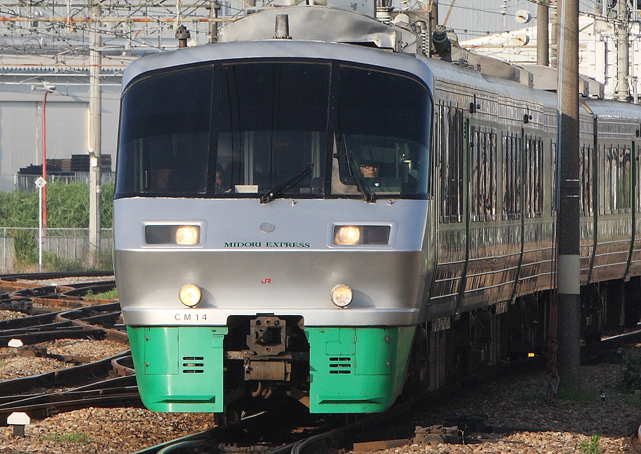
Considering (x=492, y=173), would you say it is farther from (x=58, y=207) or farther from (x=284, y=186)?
(x=58, y=207)

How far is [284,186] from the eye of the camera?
8328 mm

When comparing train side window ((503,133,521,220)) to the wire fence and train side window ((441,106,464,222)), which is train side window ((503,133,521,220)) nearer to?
train side window ((441,106,464,222))

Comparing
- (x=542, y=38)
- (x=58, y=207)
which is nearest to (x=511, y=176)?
(x=542, y=38)

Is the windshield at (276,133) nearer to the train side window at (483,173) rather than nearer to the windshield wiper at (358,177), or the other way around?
the windshield wiper at (358,177)

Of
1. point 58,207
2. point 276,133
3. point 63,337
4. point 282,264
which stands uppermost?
point 276,133

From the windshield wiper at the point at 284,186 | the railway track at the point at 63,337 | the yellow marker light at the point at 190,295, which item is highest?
the windshield wiper at the point at 284,186

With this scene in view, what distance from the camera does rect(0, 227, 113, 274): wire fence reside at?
33938 millimetres

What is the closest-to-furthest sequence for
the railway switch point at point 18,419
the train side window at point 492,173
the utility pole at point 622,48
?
the railway switch point at point 18,419, the train side window at point 492,173, the utility pole at point 622,48

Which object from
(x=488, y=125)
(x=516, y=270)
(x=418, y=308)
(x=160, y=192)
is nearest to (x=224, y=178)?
(x=160, y=192)

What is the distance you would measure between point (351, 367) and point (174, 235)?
59.5 inches

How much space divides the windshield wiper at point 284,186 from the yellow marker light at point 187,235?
51 centimetres

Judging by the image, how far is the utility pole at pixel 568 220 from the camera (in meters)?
12.4

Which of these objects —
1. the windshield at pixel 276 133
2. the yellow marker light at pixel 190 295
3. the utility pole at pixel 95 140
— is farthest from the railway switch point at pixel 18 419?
the utility pole at pixel 95 140

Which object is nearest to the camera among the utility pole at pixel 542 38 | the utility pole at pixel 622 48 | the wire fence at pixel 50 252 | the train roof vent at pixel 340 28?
the train roof vent at pixel 340 28
